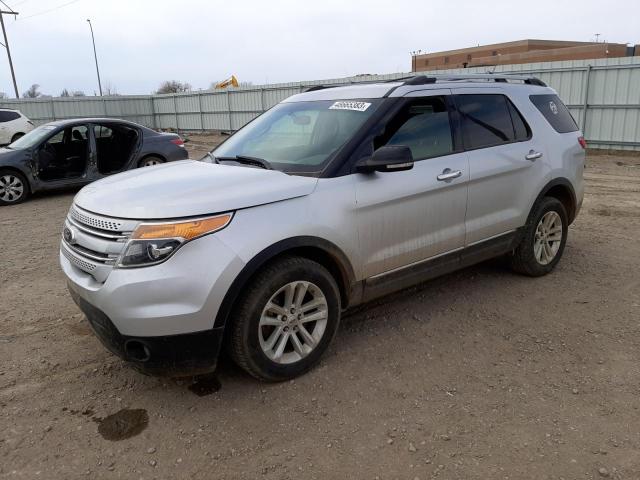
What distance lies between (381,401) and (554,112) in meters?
3.55

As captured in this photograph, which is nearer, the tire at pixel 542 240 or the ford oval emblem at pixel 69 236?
the ford oval emblem at pixel 69 236

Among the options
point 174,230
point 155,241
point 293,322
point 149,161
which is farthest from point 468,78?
point 149,161

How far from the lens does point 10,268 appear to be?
233 inches

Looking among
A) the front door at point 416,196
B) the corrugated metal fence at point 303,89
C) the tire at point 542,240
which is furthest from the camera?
the corrugated metal fence at point 303,89

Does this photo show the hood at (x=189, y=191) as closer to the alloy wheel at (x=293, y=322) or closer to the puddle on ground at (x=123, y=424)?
the alloy wheel at (x=293, y=322)

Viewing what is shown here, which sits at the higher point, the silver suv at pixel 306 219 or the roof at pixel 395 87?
the roof at pixel 395 87

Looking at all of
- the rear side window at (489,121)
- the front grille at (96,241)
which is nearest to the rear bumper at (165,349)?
the front grille at (96,241)

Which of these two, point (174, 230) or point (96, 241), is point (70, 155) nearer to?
point (96, 241)

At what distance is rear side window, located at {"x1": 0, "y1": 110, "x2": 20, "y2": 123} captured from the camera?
17.1 m

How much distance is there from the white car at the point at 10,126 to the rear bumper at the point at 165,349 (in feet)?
55.3

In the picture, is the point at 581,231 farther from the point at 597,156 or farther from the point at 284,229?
the point at 597,156

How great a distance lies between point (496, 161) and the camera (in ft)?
14.6

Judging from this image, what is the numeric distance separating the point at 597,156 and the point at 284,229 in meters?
14.4

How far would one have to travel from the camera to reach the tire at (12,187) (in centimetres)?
956
